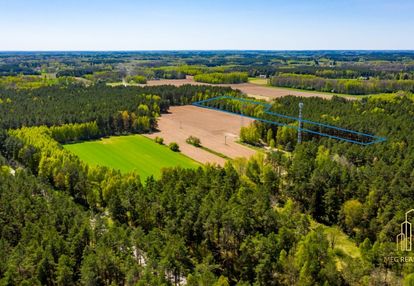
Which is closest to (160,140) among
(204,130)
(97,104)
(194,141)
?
(194,141)

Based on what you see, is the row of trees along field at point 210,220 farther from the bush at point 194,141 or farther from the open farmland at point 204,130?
the bush at point 194,141

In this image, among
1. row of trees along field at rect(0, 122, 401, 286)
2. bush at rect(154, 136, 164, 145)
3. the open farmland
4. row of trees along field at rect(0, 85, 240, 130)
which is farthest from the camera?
row of trees along field at rect(0, 85, 240, 130)

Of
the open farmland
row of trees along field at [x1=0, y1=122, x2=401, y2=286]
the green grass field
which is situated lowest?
the green grass field

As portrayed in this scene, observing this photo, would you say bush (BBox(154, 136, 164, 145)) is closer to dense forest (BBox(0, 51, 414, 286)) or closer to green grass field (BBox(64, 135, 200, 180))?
green grass field (BBox(64, 135, 200, 180))

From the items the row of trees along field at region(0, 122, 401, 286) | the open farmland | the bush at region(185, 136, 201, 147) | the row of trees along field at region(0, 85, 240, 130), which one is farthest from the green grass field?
the row of trees along field at region(0, 122, 401, 286)

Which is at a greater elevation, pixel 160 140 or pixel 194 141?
pixel 194 141

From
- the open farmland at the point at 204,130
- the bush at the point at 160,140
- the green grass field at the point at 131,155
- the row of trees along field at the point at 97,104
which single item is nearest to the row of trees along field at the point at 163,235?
the green grass field at the point at 131,155

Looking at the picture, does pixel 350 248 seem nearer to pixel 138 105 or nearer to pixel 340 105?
pixel 340 105

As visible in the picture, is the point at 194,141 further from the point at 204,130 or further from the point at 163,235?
the point at 163,235
